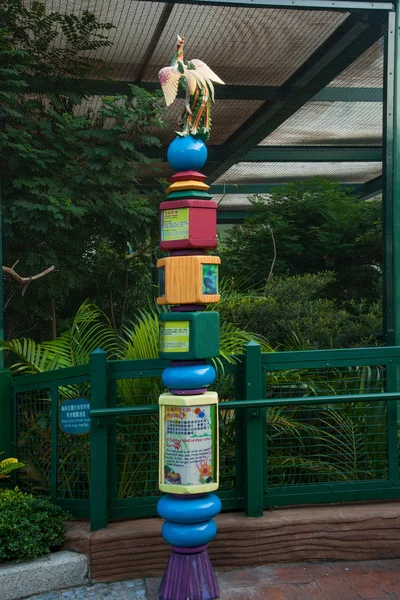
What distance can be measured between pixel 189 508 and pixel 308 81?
12.0ft

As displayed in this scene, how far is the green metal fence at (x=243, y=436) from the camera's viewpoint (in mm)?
4012

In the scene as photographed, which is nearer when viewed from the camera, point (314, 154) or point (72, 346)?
point (72, 346)

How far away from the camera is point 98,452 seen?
3.93 metres

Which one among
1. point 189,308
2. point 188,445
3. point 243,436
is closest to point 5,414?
point 243,436

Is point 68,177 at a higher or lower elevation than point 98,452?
higher

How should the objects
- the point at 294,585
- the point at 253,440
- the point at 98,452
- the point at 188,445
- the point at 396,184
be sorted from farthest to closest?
the point at 396,184, the point at 253,440, the point at 98,452, the point at 294,585, the point at 188,445

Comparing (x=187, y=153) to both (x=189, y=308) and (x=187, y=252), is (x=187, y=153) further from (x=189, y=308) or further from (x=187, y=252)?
(x=189, y=308)

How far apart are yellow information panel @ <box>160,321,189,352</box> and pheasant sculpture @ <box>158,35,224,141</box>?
1.02 m

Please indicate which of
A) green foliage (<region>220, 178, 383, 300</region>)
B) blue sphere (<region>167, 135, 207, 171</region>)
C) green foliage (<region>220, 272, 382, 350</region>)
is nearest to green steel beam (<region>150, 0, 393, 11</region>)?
green foliage (<region>220, 178, 383, 300</region>)

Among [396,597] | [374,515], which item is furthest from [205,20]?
[396,597]

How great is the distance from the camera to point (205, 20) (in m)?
4.85

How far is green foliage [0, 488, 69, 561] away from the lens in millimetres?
3678

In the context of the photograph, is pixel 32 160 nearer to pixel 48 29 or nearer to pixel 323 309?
pixel 48 29

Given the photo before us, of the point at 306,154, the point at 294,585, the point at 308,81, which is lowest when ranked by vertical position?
the point at 294,585
